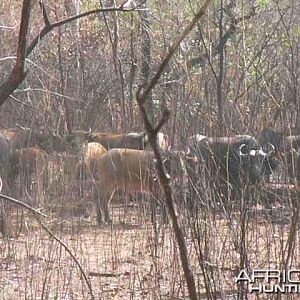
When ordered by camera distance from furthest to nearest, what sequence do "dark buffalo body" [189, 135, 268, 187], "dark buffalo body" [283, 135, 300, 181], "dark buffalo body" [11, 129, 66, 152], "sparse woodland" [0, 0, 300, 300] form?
"dark buffalo body" [11, 129, 66, 152]
"dark buffalo body" [189, 135, 268, 187]
"dark buffalo body" [283, 135, 300, 181]
"sparse woodland" [0, 0, 300, 300]

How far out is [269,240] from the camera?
14.0ft

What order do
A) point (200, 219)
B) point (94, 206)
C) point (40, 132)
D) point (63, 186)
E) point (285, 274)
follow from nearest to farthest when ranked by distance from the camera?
point (285, 274) → point (200, 219) → point (63, 186) → point (94, 206) → point (40, 132)

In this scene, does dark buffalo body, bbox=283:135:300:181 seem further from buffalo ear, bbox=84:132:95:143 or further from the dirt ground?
buffalo ear, bbox=84:132:95:143

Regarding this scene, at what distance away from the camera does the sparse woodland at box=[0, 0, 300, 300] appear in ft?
11.9

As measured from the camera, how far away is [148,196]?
6094mm

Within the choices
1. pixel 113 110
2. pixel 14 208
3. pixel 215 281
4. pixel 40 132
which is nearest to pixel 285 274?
pixel 215 281

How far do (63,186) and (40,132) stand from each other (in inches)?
124

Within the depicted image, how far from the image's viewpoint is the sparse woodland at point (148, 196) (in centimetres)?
363

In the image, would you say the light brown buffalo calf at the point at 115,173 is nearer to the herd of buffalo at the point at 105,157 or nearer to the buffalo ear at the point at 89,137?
the herd of buffalo at the point at 105,157

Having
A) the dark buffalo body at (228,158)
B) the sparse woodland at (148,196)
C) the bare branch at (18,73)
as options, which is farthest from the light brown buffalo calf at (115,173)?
the bare branch at (18,73)

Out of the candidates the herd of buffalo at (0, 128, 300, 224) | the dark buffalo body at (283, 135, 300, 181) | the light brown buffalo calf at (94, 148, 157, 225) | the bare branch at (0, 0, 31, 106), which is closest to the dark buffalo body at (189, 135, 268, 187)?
the herd of buffalo at (0, 128, 300, 224)

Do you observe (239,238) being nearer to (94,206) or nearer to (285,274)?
(285,274)

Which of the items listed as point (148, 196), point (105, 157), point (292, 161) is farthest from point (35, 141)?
point (292, 161)

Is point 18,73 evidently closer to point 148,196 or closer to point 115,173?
point 148,196
